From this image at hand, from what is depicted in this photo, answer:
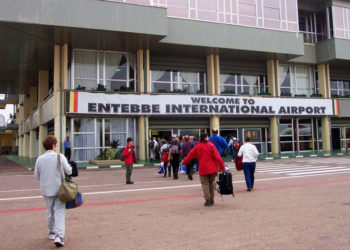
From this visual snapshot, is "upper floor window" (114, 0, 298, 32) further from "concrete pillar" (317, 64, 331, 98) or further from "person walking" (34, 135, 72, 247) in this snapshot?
"person walking" (34, 135, 72, 247)

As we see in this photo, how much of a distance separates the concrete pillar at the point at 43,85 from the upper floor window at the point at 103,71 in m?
8.92

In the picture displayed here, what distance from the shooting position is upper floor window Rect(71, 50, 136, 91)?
922 inches

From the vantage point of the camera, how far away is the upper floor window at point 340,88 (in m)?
34.0

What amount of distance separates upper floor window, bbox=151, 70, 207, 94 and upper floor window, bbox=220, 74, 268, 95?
212 centimetres

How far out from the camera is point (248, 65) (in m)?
29.9

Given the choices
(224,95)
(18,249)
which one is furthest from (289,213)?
(224,95)

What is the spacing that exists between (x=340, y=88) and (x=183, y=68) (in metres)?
17.4

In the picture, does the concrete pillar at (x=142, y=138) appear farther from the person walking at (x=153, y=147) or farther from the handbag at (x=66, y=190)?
the handbag at (x=66, y=190)

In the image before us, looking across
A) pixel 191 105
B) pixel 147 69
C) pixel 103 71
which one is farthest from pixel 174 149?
pixel 103 71

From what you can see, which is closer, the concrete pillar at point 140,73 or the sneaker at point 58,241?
the sneaker at point 58,241

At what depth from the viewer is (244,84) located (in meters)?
29.8

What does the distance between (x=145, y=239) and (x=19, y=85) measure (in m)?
36.8

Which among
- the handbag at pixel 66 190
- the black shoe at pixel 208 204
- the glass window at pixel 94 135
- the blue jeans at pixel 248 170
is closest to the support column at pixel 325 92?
the glass window at pixel 94 135

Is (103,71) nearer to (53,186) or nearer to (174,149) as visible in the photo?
(174,149)
